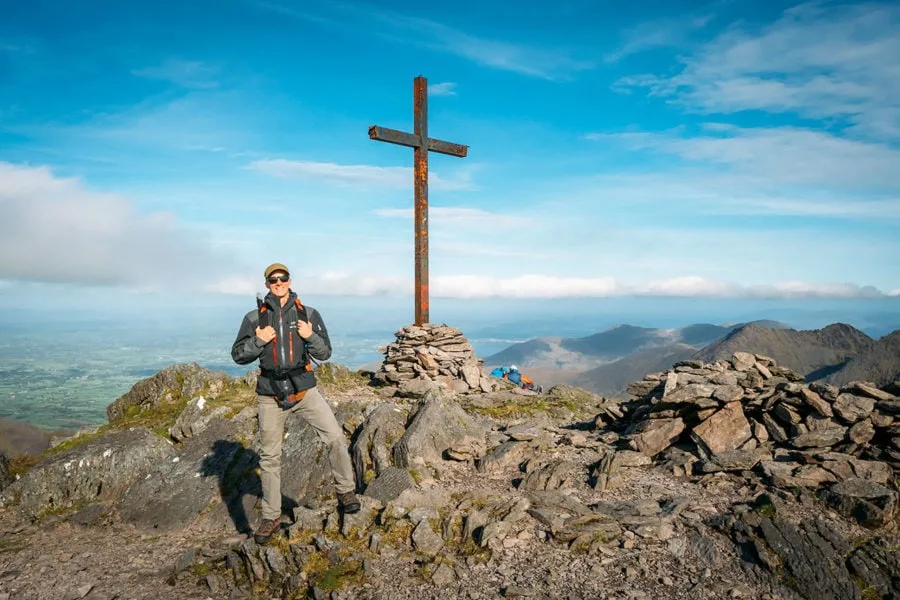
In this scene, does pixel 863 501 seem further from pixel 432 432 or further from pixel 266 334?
pixel 266 334

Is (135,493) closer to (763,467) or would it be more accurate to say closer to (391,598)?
(391,598)

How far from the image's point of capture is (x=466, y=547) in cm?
774

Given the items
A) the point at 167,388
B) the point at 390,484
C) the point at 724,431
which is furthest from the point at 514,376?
the point at 390,484

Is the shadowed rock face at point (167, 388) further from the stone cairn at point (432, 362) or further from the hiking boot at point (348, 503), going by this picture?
the hiking boot at point (348, 503)

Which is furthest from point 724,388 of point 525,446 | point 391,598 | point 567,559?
point 391,598

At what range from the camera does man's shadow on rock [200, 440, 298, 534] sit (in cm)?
1021

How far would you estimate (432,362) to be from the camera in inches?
707

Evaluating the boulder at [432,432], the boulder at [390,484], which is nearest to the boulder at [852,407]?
the boulder at [432,432]

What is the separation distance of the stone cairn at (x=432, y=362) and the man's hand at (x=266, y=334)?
924 centimetres

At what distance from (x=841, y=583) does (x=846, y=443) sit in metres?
3.91

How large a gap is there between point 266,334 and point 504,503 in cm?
450

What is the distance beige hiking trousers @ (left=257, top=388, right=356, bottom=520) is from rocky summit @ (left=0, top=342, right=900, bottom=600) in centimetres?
53

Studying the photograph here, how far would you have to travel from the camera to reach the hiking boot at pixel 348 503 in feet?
28.6

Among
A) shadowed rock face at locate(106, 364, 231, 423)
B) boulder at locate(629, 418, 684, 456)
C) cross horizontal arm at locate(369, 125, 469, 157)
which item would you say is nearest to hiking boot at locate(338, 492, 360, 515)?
boulder at locate(629, 418, 684, 456)
